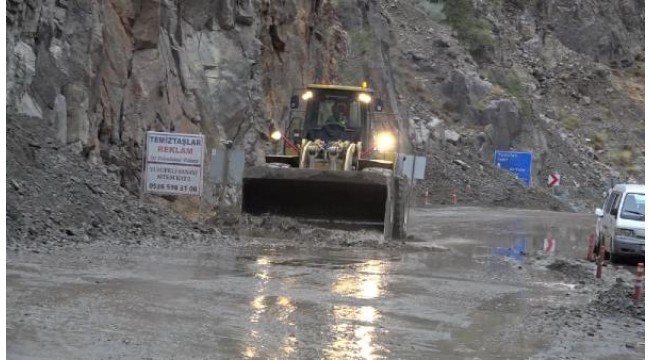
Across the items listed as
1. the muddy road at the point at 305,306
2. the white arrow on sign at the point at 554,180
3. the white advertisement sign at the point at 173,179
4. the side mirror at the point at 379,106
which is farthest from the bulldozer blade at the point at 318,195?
the white arrow on sign at the point at 554,180

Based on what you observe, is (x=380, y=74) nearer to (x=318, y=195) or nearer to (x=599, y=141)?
(x=599, y=141)

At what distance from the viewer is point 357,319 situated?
35.1 ft

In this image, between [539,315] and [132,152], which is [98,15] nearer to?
[132,152]

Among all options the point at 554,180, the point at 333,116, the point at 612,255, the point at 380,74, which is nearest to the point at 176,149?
the point at 333,116

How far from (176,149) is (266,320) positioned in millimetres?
10482

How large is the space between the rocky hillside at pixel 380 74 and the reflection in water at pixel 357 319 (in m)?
8.52

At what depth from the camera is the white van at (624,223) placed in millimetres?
19406

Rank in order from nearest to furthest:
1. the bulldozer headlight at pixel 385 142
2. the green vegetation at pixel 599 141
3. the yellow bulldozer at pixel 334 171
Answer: the yellow bulldozer at pixel 334 171
the bulldozer headlight at pixel 385 142
the green vegetation at pixel 599 141

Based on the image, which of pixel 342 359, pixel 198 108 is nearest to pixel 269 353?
pixel 342 359

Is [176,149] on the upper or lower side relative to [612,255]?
upper

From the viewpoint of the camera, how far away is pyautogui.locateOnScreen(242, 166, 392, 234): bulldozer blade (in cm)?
2062

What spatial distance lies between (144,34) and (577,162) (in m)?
41.1

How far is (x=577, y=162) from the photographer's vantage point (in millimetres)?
62156

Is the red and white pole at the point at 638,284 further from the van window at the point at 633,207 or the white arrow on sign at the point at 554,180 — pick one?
the white arrow on sign at the point at 554,180
